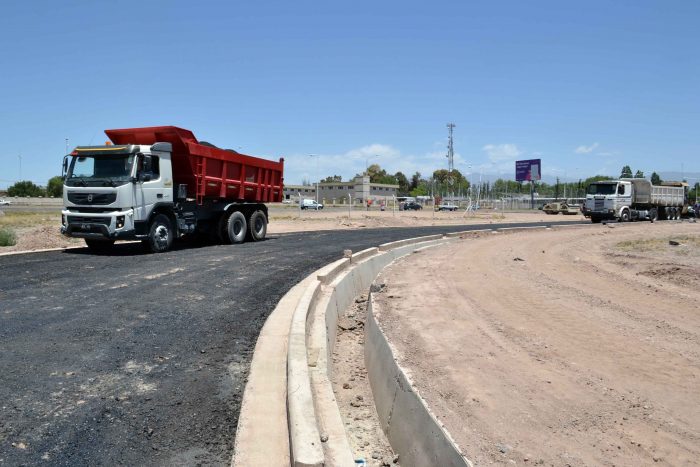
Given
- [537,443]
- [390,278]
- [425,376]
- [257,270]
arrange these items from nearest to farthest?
[537,443] → [425,376] → [257,270] → [390,278]

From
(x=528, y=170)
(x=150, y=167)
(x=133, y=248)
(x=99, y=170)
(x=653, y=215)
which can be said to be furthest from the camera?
(x=528, y=170)

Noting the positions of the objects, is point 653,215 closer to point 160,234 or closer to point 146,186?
point 160,234

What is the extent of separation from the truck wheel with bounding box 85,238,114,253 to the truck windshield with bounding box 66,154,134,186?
1.61 metres

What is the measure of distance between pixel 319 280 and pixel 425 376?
16.3 ft

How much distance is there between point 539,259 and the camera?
16.8m

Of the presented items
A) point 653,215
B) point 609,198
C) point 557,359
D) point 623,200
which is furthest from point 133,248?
point 653,215

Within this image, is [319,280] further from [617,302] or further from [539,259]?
[539,259]

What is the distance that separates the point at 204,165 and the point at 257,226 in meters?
3.99

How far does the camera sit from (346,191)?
128 metres

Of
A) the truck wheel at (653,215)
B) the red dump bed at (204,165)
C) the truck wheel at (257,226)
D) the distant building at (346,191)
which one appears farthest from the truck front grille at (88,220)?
the distant building at (346,191)

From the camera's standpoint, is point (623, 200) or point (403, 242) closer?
point (403, 242)

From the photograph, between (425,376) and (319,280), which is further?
(319,280)

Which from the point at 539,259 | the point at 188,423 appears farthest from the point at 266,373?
the point at 539,259

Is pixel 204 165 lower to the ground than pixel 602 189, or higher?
higher
